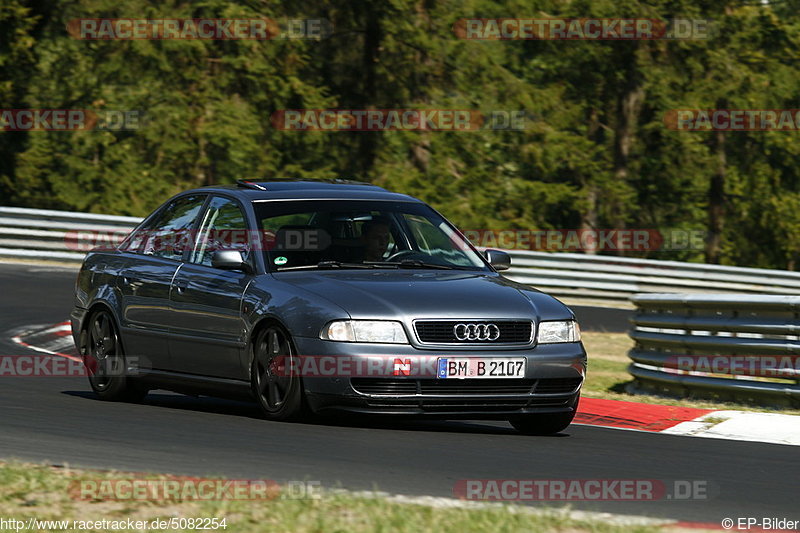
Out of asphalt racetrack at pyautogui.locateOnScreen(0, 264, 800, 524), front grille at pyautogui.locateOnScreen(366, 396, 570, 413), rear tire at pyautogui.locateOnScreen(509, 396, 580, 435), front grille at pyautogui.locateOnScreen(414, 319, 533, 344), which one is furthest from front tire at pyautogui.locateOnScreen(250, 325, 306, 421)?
rear tire at pyautogui.locateOnScreen(509, 396, 580, 435)

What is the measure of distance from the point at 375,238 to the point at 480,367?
1.57 m

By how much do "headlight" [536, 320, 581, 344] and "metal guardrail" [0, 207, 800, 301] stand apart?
14200mm

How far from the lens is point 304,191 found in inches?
388

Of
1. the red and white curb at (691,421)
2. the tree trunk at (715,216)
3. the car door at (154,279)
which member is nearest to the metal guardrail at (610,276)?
the tree trunk at (715,216)

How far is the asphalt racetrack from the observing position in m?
6.74

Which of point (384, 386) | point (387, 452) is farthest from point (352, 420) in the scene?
point (387, 452)

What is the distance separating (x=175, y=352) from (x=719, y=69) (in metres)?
26.8

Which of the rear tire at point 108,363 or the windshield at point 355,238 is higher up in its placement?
the windshield at point 355,238

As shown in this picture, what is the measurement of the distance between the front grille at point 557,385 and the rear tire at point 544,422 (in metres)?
0.13

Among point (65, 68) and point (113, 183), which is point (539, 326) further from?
point (65, 68)

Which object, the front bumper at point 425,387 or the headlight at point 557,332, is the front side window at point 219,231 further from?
the headlight at point 557,332

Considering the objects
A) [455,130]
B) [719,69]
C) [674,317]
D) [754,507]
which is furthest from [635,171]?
[754,507]

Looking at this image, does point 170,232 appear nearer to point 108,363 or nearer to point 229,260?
point 108,363

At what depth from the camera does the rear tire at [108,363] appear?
10.3 metres
